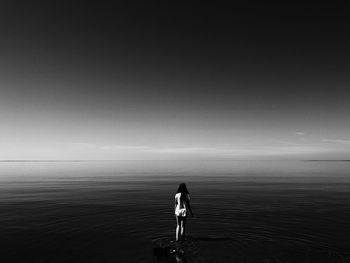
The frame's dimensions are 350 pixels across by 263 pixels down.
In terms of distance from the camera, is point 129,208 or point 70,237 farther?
point 129,208

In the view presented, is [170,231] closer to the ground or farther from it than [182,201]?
closer to the ground

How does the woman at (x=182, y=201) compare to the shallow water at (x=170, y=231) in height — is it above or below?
above

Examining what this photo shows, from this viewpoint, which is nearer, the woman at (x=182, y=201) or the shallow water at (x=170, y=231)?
the shallow water at (x=170, y=231)

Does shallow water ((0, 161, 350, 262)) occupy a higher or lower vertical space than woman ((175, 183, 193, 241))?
lower

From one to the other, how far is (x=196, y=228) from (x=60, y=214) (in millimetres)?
16008

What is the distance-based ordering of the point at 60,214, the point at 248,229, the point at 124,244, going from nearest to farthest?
the point at 124,244, the point at 248,229, the point at 60,214

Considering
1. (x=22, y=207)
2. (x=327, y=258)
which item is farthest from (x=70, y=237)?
(x=22, y=207)

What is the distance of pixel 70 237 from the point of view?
69.3 feet

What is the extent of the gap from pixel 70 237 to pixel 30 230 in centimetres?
480

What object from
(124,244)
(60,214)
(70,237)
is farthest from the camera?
(60,214)

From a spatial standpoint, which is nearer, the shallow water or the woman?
the shallow water

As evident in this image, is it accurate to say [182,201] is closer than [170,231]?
Yes

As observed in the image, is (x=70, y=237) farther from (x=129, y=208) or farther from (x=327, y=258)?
(x=327, y=258)

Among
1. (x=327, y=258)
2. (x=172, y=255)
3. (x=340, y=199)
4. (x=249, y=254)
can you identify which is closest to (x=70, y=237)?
(x=172, y=255)
